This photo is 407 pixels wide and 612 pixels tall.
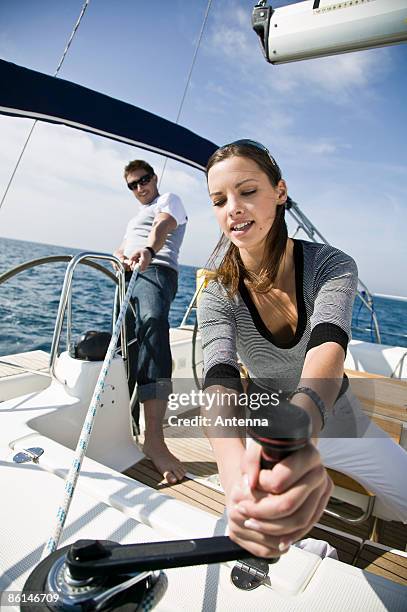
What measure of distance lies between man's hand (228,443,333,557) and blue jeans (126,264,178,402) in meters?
1.77

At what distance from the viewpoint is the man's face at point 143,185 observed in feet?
8.80

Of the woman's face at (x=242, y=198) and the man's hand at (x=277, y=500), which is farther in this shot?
the woman's face at (x=242, y=198)

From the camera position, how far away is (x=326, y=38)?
1.74 meters

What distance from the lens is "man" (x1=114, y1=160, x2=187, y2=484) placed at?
7.06 ft

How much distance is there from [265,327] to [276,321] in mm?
69

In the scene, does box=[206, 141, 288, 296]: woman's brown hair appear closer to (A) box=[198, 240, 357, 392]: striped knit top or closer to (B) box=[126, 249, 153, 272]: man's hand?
(A) box=[198, 240, 357, 392]: striped knit top

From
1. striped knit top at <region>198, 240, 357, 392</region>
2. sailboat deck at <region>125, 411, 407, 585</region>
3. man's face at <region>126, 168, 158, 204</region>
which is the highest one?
man's face at <region>126, 168, 158, 204</region>

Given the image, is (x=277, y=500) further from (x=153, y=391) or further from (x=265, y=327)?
(x=153, y=391)

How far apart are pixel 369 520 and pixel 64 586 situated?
184cm

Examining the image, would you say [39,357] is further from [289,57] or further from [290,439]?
[290,439]

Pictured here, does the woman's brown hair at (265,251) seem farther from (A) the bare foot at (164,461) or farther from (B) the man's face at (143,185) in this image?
(B) the man's face at (143,185)

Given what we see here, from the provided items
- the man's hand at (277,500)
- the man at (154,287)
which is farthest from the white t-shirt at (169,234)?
the man's hand at (277,500)

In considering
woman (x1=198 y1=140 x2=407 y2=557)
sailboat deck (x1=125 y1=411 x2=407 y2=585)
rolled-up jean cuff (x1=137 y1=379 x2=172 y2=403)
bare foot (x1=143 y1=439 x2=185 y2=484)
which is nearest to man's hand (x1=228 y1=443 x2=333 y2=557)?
woman (x1=198 y1=140 x2=407 y2=557)

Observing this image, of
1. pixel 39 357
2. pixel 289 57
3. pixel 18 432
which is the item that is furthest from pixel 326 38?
pixel 39 357
